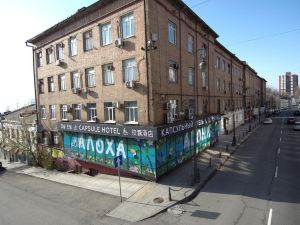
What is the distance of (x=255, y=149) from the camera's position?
87.0 feet

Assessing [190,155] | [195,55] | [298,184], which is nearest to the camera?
[298,184]

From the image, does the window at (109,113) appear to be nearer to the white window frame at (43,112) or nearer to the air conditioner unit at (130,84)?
the air conditioner unit at (130,84)

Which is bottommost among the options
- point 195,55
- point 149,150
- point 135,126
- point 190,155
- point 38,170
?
point 38,170

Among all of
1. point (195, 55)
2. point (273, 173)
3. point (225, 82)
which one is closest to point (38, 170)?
point (195, 55)

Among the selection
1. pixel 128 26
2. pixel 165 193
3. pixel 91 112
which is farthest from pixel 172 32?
pixel 165 193

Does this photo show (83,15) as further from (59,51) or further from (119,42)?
(119,42)

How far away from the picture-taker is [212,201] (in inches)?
543

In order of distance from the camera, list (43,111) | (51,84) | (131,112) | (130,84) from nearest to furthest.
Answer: (130,84) < (131,112) < (51,84) < (43,111)

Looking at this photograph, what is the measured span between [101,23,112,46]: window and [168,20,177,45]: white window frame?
443 centimetres

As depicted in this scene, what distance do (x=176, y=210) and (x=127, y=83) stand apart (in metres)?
8.71

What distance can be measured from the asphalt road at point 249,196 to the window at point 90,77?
12.0 metres

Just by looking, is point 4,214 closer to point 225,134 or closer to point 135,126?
point 135,126

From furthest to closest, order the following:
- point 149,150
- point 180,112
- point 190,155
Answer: point 190,155 → point 180,112 → point 149,150

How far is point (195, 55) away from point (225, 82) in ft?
49.8
